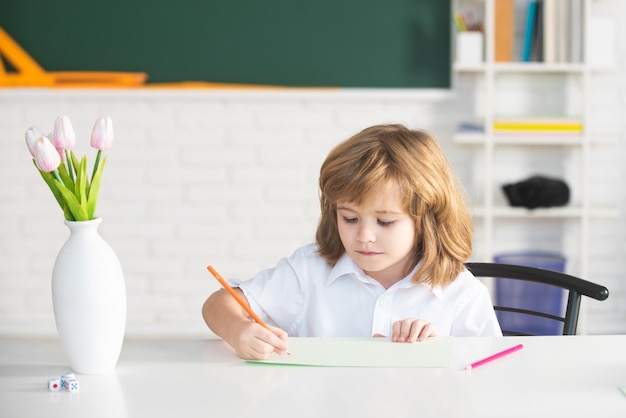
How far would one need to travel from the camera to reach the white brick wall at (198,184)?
3580mm

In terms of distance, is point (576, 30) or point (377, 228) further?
point (576, 30)

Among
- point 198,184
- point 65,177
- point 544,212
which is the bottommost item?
point 544,212

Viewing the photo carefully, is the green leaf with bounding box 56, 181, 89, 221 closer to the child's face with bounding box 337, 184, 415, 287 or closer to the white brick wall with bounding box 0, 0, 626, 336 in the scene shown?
the child's face with bounding box 337, 184, 415, 287

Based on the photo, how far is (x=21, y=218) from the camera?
366cm

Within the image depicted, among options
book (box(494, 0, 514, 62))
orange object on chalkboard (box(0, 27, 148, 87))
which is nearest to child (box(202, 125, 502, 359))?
book (box(494, 0, 514, 62))

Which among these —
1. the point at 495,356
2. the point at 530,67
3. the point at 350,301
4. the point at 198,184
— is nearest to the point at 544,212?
the point at 530,67

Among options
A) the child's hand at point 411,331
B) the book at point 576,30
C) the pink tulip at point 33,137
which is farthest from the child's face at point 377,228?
the book at point 576,30

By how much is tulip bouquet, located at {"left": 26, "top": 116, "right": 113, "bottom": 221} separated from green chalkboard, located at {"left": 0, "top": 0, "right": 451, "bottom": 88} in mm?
2323

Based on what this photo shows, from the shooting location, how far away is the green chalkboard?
355 centimetres

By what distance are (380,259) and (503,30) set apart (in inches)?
83.5

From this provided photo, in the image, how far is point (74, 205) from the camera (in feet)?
4.16

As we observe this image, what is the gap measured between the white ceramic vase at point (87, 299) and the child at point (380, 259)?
0.84ft

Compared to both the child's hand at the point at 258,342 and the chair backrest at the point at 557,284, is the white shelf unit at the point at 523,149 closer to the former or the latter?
the chair backrest at the point at 557,284

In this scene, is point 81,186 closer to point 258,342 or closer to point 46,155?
point 46,155
